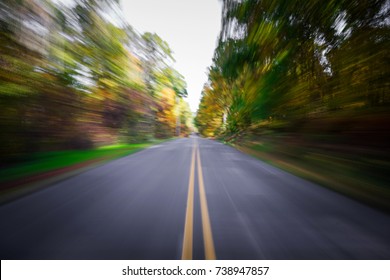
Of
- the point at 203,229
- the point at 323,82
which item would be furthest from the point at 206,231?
the point at 323,82

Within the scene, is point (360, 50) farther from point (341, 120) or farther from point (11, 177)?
point (11, 177)

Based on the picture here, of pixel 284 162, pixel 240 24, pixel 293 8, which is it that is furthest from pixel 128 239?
pixel 240 24

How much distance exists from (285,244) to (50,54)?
9339mm

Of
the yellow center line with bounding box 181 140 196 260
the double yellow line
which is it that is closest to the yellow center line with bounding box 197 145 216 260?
the double yellow line

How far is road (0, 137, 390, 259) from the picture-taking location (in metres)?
2.40

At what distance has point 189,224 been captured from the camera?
303 cm

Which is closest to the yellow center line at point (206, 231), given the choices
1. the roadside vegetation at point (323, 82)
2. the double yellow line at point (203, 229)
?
the double yellow line at point (203, 229)

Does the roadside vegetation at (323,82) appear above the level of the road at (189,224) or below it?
above

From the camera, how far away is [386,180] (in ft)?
13.1

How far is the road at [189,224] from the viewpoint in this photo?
94.6 inches

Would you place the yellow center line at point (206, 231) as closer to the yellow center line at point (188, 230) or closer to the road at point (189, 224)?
the road at point (189, 224)

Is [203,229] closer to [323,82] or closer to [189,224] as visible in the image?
[189,224]

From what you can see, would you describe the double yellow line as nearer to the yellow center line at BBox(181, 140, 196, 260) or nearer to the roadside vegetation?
the yellow center line at BBox(181, 140, 196, 260)

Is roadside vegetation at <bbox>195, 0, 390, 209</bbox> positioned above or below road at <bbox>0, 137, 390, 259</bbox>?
above
